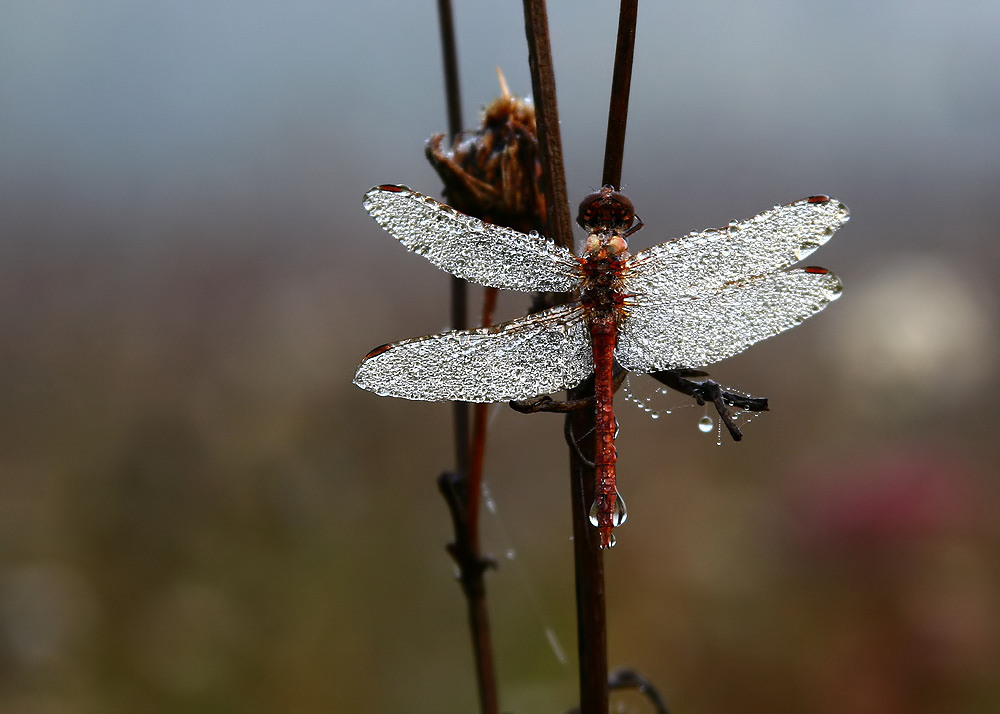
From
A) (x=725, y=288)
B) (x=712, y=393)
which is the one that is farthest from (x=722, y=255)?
(x=712, y=393)

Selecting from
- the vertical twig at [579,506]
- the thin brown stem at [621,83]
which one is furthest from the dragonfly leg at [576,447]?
the thin brown stem at [621,83]

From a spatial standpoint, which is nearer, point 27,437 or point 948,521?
point 948,521

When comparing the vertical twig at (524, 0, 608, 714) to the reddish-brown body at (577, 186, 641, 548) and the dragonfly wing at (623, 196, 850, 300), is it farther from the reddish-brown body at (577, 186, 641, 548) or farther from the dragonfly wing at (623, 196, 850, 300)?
the dragonfly wing at (623, 196, 850, 300)

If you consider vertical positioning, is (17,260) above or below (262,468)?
above

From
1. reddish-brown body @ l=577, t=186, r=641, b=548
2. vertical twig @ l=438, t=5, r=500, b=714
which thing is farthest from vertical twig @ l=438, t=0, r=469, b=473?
reddish-brown body @ l=577, t=186, r=641, b=548

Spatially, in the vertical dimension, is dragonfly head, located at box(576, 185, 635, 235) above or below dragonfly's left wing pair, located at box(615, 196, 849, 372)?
above

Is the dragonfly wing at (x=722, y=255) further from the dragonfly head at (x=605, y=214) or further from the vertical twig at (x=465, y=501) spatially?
the vertical twig at (x=465, y=501)

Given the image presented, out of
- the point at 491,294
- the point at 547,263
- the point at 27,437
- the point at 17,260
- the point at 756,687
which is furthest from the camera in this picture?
the point at 17,260

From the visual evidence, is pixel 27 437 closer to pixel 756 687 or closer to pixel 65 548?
pixel 65 548

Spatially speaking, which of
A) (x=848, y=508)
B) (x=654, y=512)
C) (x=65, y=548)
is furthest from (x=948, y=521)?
(x=65, y=548)
